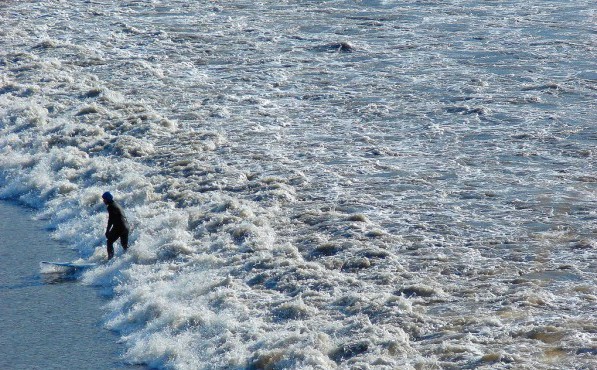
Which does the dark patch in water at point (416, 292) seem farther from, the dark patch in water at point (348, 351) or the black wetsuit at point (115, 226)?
the black wetsuit at point (115, 226)

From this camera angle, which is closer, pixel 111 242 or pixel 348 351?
pixel 348 351

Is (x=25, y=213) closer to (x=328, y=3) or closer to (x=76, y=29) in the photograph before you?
(x=76, y=29)

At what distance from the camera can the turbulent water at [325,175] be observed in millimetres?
14664

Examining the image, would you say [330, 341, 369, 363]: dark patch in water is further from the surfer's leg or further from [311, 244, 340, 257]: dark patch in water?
the surfer's leg

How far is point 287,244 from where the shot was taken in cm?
1759

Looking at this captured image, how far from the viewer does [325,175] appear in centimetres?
2108

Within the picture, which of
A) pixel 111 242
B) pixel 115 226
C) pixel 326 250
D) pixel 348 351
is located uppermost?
pixel 115 226

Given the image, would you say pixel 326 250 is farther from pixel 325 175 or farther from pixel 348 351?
pixel 325 175

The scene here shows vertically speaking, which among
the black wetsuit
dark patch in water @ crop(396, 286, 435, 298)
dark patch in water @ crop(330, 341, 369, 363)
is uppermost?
the black wetsuit

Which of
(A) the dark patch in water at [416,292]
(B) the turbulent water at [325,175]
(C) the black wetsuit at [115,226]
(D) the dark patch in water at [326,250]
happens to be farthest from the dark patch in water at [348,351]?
(C) the black wetsuit at [115,226]

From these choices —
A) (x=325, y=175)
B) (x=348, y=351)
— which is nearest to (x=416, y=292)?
(x=348, y=351)

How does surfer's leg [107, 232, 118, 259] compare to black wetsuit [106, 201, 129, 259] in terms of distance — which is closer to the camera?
black wetsuit [106, 201, 129, 259]

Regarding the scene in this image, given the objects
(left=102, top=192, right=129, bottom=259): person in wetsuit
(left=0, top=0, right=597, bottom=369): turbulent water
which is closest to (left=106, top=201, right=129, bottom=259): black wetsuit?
(left=102, top=192, right=129, bottom=259): person in wetsuit

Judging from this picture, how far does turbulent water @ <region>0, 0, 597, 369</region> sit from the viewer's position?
577 inches
